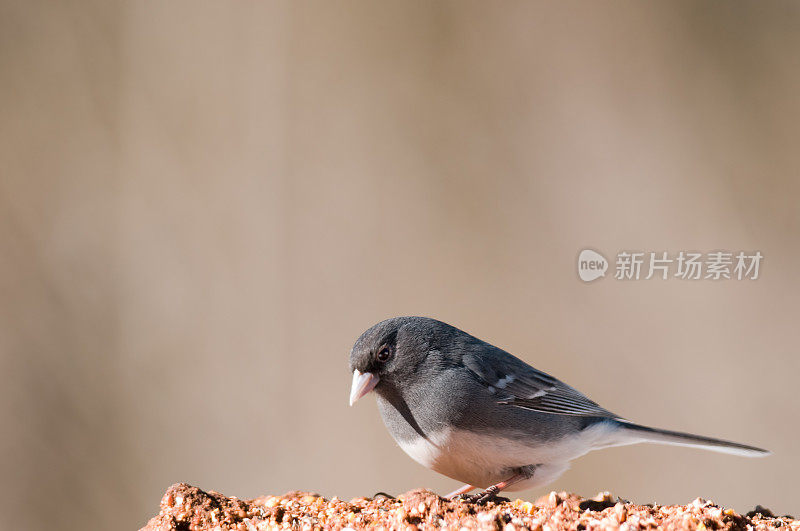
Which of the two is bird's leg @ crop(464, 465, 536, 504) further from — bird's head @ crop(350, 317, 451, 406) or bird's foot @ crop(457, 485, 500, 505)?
bird's head @ crop(350, 317, 451, 406)

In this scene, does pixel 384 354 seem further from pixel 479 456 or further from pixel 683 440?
pixel 683 440

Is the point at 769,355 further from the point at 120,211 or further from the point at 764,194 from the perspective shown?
the point at 120,211

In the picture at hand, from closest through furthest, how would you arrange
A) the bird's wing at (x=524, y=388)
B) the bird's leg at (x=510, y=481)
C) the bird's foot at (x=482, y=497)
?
the bird's foot at (x=482, y=497)
the bird's leg at (x=510, y=481)
the bird's wing at (x=524, y=388)

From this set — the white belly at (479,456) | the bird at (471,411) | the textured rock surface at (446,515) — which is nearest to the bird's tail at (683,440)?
the bird at (471,411)

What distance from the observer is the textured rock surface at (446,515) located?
97 cm

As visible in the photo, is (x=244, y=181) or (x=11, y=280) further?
(x=244, y=181)

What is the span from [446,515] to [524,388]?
623 mm

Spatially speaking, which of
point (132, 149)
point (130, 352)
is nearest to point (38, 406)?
point (130, 352)

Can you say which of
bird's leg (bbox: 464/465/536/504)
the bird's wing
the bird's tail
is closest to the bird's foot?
bird's leg (bbox: 464/465/536/504)

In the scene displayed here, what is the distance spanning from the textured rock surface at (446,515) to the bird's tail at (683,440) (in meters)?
0.43

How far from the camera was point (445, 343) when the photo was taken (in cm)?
155

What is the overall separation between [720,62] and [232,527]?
3.24 m

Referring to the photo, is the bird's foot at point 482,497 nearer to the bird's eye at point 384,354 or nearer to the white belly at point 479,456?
the white belly at point 479,456

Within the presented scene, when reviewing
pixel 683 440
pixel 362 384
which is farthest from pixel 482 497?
pixel 683 440
